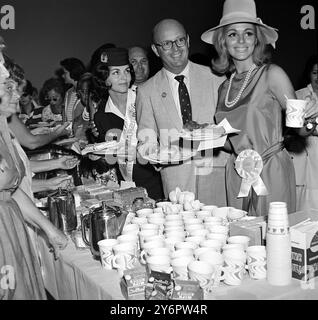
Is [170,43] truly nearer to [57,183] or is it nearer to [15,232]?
[57,183]

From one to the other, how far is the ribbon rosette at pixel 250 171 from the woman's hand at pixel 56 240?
3.12ft

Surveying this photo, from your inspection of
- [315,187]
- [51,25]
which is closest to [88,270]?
[315,187]

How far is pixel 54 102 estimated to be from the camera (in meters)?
5.52

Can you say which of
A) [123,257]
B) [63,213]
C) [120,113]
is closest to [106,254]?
[123,257]

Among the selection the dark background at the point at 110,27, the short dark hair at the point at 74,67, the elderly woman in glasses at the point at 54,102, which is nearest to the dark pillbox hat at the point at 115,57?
the elderly woman in glasses at the point at 54,102

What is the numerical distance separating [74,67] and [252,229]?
187 inches

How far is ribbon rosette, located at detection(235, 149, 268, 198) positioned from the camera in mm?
2152

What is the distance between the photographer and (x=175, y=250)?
1.40 meters

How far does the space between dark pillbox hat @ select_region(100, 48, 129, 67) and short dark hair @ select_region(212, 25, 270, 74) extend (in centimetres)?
71

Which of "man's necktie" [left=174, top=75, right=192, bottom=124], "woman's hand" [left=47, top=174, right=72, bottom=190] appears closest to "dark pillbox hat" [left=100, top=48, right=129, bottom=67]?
"man's necktie" [left=174, top=75, right=192, bottom=124]

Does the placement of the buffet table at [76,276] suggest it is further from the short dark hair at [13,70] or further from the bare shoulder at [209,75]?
the bare shoulder at [209,75]

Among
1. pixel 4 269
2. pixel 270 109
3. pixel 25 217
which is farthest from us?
pixel 270 109
